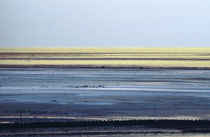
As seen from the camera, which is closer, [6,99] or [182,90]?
[6,99]

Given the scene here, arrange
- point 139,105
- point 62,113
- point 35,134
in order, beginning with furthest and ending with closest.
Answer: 1. point 139,105
2. point 62,113
3. point 35,134

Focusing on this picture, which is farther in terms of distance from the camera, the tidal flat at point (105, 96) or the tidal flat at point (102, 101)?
the tidal flat at point (105, 96)

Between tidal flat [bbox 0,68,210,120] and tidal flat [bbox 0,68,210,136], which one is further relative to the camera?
tidal flat [bbox 0,68,210,120]

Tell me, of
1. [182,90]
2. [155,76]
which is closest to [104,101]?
[182,90]

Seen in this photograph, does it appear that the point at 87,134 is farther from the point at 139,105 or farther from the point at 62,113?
the point at 139,105

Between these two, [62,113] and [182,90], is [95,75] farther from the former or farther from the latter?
[62,113]

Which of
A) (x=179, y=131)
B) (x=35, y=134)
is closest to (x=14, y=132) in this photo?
(x=35, y=134)

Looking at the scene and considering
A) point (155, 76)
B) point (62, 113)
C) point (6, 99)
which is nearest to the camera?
point (62, 113)

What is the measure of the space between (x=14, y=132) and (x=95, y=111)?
1.08 meters

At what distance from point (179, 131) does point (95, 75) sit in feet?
15.2

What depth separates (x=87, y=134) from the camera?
359cm

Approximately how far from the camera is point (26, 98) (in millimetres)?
5363

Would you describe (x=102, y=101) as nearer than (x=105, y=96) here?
Yes

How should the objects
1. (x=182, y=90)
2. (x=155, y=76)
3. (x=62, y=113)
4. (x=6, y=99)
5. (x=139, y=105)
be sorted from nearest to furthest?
(x=62, y=113) → (x=139, y=105) → (x=6, y=99) → (x=182, y=90) → (x=155, y=76)
